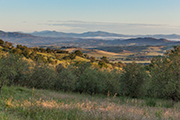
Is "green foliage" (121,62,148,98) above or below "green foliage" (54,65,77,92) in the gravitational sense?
above

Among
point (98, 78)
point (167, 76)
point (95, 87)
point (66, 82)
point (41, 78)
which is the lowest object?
point (95, 87)

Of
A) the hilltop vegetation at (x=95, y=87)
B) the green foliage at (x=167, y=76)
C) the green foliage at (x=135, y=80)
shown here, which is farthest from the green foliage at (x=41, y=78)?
the green foliage at (x=167, y=76)

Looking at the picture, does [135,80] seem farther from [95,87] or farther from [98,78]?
[98,78]

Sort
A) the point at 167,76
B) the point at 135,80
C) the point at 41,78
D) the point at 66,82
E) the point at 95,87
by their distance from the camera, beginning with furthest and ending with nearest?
the point at 41,78
the point at 66,82
the point at 95,87
the point at 135,80
the point at 167,76

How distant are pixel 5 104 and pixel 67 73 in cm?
2975

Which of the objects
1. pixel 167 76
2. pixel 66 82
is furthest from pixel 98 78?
pixel 167 76

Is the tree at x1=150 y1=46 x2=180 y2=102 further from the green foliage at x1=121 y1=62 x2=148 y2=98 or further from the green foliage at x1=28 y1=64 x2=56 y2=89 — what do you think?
the green foliage at x1=28 y1=64 x2=56 y2=89

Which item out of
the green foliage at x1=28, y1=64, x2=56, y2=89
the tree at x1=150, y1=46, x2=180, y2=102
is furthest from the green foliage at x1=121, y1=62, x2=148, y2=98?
the green foliage at x1=28, y1=64, x2=56, y2=89

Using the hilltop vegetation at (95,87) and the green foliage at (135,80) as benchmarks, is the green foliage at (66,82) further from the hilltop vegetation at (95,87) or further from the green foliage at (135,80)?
the green foliage at (135,80)

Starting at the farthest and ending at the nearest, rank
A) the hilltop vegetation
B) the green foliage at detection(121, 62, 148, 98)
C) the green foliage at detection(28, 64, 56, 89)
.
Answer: the green foliage at detection(28, 64, 56, 89)
the green foliage at detection(121, 62, 148, 98)
the hilltop vegetation

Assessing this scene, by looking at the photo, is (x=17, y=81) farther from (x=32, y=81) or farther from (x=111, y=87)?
(x=111, y=87)

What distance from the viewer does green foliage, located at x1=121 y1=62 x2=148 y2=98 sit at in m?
33.0

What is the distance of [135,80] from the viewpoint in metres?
33.1

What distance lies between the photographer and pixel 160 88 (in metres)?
22.8
